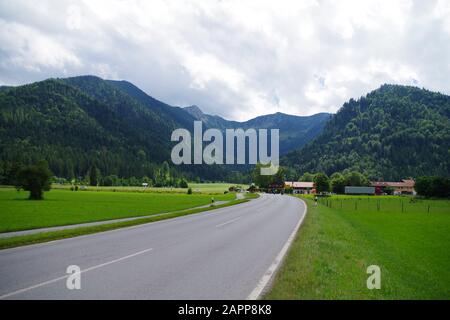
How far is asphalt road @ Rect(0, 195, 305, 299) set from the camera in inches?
303

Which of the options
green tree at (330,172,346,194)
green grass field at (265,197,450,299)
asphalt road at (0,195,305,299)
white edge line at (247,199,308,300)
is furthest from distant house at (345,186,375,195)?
white edge line at (247,199,308,300)

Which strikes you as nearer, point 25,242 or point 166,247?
point 166,247

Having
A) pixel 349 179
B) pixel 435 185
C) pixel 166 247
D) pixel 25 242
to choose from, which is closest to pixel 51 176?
pixel 25 242

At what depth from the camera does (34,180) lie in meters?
61.7

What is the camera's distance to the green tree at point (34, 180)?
61.0 meters

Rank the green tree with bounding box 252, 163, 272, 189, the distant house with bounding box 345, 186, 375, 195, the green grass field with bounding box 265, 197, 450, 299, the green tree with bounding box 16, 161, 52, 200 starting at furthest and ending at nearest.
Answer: the green tree with bounding box 252, 163, 272, 189, the distant house with bounding box 345, 186, 375, 195, the green tree with bounding box 16, 161, 52, 200, the green grass field with bounding box 265, 197, 450, 299

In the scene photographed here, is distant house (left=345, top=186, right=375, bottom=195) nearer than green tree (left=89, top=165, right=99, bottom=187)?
Yes

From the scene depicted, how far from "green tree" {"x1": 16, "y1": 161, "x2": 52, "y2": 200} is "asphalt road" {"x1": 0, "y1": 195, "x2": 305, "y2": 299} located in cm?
5139

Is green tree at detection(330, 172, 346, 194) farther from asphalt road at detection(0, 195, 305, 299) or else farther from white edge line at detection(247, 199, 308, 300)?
white edge line at detection(247, 199, 308, 300)

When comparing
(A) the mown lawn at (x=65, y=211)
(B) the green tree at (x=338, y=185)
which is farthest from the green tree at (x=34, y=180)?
(B) the green tree at (x=338, y=185)

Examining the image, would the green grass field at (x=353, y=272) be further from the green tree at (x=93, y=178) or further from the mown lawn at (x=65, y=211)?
the green tree at (x=93, y=178)
